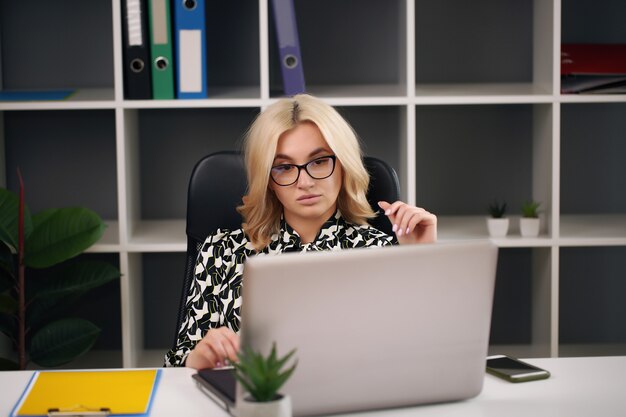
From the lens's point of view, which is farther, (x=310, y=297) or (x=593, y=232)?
(x=593, y=232)

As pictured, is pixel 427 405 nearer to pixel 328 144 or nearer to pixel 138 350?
pixel 328 144

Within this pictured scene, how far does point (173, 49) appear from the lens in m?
2.70

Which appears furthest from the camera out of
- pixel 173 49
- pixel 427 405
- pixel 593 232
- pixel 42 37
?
pixel 42 37

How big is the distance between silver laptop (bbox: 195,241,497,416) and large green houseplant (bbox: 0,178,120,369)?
1.36 metres

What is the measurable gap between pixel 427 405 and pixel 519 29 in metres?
2.01

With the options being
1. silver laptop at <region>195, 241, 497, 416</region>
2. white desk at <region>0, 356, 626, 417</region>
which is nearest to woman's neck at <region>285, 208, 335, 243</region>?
white desk at <region>0, 356, 626, 417</region>

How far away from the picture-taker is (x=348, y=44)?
10.3ft

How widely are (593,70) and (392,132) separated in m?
0.70

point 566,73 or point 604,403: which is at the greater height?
point 566,73

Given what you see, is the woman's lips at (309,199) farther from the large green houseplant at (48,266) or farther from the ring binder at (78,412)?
the large green houseplant at (48,266)

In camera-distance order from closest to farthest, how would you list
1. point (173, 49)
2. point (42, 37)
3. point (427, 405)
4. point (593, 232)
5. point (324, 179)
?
point (427, 405) → point (324, 179) → point (173, 49) → point (593, 232) → point (42, 37)

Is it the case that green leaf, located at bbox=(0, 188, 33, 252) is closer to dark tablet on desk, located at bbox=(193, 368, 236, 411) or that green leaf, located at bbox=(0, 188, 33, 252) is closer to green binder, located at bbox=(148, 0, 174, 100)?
green binder, located at bbox=(148, 0, 174, 100)

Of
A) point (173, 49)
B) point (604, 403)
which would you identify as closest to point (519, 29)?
point (173, 49)

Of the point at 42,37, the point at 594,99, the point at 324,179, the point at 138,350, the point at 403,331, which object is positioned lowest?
the point at 138,350
